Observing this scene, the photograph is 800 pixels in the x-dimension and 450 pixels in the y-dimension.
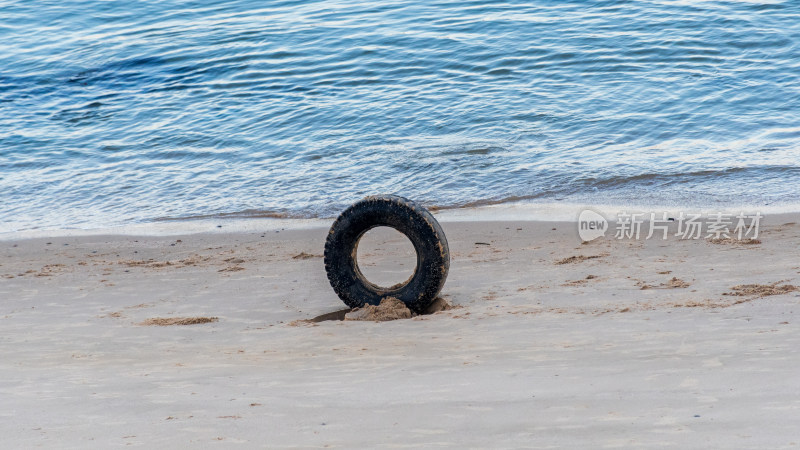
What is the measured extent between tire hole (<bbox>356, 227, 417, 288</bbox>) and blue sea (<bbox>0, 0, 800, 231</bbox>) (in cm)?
162

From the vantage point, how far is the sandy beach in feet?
11.7

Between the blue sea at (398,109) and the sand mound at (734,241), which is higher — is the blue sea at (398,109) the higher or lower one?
the higher one

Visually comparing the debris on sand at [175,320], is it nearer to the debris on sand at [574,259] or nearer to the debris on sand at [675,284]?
the debris on sand at [574,259]

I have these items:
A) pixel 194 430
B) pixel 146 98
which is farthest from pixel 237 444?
pixel 146 98

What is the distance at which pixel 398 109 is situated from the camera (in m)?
14.3

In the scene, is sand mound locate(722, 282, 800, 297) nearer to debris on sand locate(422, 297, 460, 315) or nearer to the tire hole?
debris on sand locate(422, 297, 460, 315)

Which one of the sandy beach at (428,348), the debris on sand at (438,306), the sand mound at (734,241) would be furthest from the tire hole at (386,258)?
the sand mound at (734,241)

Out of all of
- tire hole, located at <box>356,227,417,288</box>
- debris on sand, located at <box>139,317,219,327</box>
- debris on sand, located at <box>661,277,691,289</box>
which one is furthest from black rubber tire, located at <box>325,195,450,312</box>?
debris on sand, located at <box>661,277,691,289</box>

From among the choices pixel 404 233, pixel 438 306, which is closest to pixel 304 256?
pixel 404 233

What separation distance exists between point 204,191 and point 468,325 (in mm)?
6505

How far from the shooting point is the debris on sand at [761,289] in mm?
5617

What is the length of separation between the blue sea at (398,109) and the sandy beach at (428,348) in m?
1.98

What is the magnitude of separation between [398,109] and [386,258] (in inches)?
272

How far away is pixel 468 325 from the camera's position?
562cm
